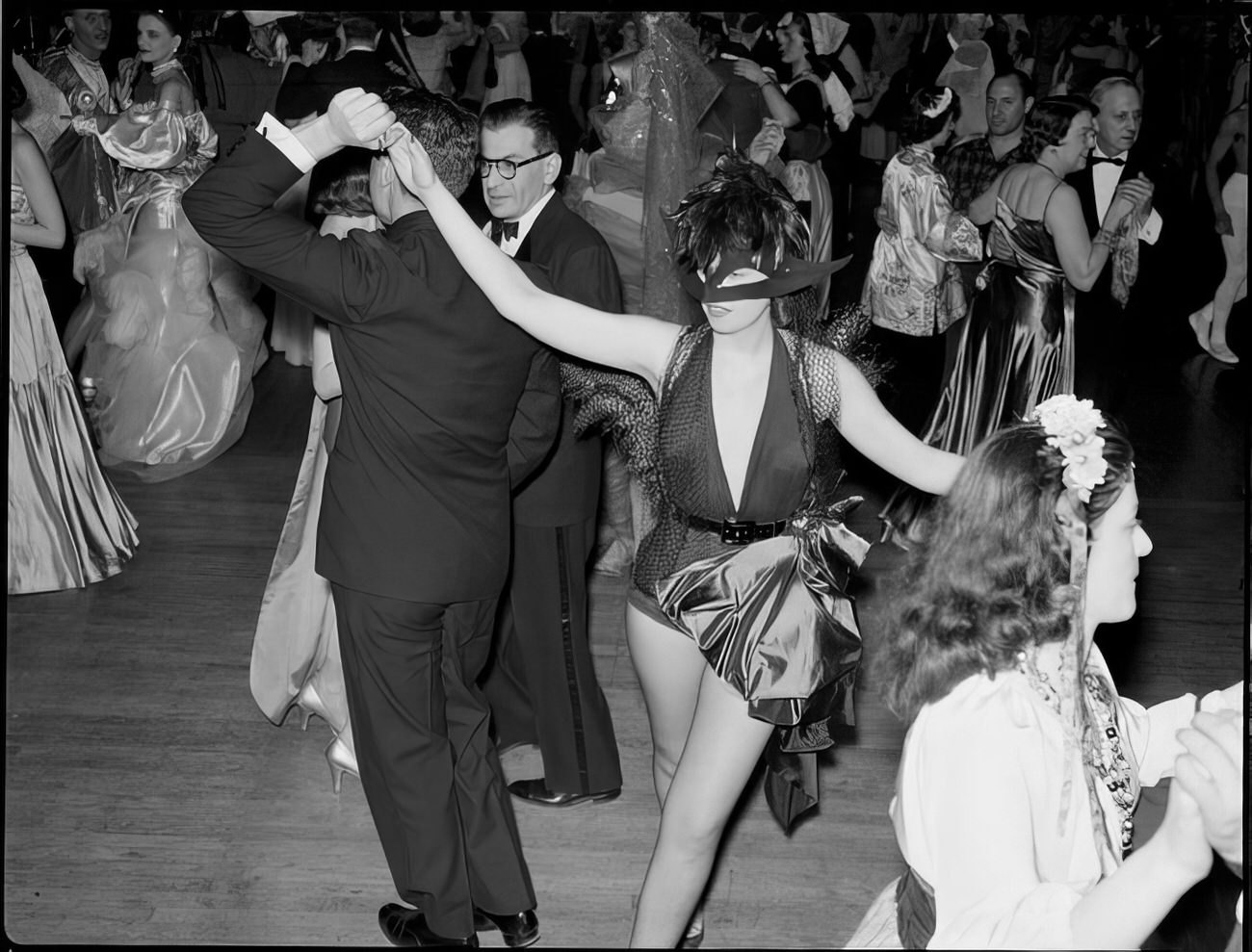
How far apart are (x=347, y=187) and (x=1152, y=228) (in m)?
6.04

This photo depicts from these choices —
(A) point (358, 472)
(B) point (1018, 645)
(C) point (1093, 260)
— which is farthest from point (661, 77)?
(B) point (1018, 645)

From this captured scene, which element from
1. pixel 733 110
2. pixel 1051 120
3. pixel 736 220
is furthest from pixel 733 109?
pixel 736 220

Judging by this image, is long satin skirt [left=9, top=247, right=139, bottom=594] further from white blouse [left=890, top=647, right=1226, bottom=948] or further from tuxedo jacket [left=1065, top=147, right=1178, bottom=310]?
tuxedo jacket [left=1065, top=147, right=1178, bottom=310]

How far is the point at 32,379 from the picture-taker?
468 cm

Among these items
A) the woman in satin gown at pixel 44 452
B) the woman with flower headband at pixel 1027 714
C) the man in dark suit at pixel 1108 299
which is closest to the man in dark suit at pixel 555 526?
the woman with flower headband at pixel 1027 714

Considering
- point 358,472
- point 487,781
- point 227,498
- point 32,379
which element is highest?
point 358,472

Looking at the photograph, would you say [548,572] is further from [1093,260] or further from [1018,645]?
[1093,260]

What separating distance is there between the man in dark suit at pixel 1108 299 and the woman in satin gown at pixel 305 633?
386 cm

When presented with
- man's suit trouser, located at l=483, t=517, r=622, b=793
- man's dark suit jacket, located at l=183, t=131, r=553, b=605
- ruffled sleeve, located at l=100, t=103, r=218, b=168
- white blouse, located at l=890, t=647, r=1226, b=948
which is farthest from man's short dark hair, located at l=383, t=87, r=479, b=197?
ruffled sleeve, located at l=100, t=103, r=218, b=168

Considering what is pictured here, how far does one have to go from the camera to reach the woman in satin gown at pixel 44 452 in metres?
4.46

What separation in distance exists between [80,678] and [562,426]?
159cm

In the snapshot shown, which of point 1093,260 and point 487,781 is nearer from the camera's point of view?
point 487,781

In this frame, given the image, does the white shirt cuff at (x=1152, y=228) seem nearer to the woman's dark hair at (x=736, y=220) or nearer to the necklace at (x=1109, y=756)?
the woman's dark hair at (x=736, y=220)

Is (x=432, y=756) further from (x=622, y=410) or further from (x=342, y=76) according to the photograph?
(x=342, y=76)
